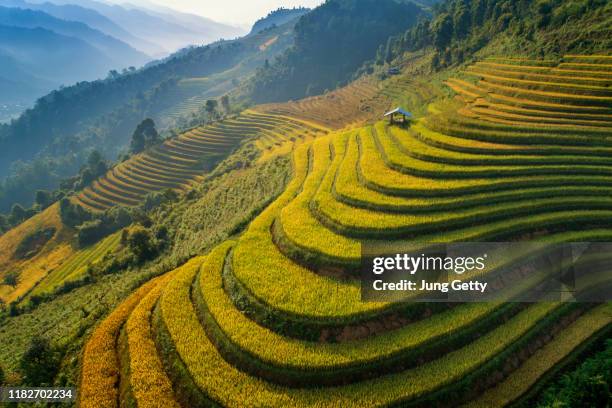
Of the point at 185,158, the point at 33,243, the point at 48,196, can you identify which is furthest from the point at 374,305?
the point at 48,196

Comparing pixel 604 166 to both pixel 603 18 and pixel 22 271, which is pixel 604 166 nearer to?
pixel 603 18

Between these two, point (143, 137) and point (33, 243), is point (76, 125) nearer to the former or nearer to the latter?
point (143, 137)

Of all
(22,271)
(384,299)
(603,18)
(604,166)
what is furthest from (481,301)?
(22,271)

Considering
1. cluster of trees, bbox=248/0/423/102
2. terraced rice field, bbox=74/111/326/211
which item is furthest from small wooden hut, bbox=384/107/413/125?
cluster of trees, bbox=248/0/423/102

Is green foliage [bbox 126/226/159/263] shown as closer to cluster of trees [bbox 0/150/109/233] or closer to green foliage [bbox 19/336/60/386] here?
green foliage [bbox 19/336/60/386]

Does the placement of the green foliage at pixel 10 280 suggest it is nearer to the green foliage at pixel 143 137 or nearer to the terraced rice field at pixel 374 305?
the green foliage at pixel 143 137

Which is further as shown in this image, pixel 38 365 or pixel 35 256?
pixel 35 256
